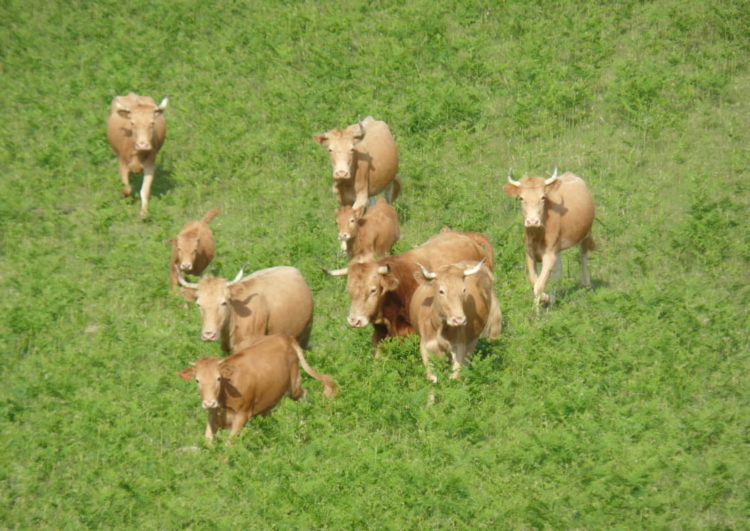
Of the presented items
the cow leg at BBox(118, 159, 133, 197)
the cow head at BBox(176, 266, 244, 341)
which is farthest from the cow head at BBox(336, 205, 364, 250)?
the cow leg at BBox(118, 159, 133, 197)

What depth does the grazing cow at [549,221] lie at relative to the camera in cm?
1798

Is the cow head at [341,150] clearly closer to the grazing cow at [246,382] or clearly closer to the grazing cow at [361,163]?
the grazing cow at [361,163]

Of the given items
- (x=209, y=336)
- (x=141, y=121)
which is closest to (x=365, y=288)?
(x=209, y=336)

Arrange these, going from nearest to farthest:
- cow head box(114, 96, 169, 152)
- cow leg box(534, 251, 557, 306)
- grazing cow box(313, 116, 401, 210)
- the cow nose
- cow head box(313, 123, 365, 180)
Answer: the cow nose < cow leg box(534, 251, 557, 306) < cow head box(313, 123, 365, 180) < grazing cow box(313, 116, 401, 210) < cow head box(114, 96, 169, 152)

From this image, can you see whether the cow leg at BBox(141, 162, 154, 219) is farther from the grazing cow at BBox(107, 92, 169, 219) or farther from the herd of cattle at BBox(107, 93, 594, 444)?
the herd of cattle at BBox(107, 93, 594, 444)

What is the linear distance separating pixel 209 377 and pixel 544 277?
6.53 metres

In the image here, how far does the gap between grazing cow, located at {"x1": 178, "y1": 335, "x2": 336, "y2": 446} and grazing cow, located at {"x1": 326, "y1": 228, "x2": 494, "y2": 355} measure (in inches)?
62.5

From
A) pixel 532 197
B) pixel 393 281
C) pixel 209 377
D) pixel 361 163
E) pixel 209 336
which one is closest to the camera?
pixel 209 377

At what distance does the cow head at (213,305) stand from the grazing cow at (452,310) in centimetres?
266

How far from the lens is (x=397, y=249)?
63.3ft

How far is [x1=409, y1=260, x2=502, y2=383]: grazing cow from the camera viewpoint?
14.6 m

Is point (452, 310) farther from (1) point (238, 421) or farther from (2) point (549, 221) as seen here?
(2) point (549, 221)

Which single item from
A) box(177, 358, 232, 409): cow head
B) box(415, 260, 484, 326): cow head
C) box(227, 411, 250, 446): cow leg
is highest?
box(415, 260, 484, 326): cow head

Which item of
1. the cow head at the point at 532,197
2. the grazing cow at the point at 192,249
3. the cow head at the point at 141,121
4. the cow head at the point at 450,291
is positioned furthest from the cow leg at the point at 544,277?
the cow head at the point at 141,121
